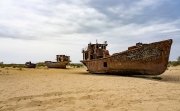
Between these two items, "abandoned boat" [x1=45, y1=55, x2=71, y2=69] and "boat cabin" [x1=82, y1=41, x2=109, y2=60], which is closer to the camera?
"boat cabin" [x1=82, y1=41, x2=109, y2=60]

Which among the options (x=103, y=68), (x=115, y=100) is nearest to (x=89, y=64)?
(x=103, y=68)

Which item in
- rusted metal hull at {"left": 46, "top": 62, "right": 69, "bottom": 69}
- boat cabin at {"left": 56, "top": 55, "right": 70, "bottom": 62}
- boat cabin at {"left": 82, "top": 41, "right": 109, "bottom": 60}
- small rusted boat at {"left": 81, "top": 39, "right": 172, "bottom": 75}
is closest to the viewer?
small rusted boat at {"left": 81, "top": 39, "right": 172, "bottom": 75}

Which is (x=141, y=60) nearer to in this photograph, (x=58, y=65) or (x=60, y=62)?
(x=60, y=62)

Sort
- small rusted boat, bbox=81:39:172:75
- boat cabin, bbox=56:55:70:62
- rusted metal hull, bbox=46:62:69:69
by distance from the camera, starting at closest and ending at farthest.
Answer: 1. small rusted boat, bbox=81:39:172:75
2. rusted metal hull, bbox=46:62:69:69
3. boat cabin, bbox=56:55:70:62

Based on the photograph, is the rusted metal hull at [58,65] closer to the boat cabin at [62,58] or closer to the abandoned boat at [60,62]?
the abandoned boat at [60,62]

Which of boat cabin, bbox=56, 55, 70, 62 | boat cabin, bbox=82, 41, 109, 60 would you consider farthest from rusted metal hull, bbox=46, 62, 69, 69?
boat cabin, bbox=82, 41, 109, 60

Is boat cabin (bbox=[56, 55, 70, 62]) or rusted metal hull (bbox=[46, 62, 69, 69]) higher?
boat cabin (bbox=[56, 55, 70, 62])

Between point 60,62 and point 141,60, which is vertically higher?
point 60,62

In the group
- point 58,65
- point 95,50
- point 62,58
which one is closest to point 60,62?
point 58,65

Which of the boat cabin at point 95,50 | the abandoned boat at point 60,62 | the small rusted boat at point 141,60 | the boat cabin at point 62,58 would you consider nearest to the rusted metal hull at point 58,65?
the abandoned boat at point 60,62

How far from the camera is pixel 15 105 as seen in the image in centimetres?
880

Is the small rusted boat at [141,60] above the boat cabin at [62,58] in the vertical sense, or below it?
below

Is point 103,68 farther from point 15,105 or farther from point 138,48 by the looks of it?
point 15,105

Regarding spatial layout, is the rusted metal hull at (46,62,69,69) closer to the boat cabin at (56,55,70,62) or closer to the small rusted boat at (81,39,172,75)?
the boat cabin at (56,55,70,62)
